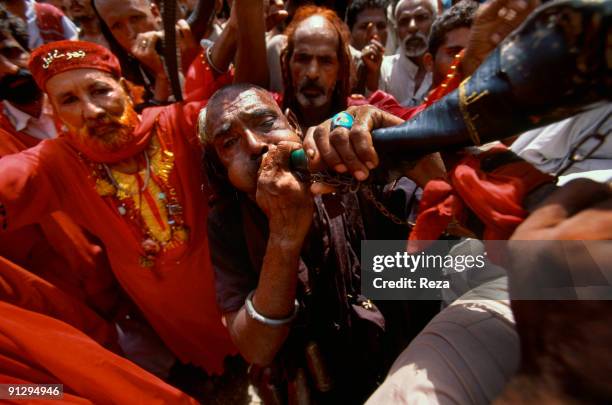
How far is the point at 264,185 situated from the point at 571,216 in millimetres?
850

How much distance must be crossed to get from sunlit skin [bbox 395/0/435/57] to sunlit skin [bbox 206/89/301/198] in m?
2.44

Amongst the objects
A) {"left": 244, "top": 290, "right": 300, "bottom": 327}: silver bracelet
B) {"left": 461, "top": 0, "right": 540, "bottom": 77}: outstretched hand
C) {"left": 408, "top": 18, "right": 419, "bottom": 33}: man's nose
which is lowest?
{"left": 244, "top": 290, "right": 300, "bottom": 327}: silver bracelet

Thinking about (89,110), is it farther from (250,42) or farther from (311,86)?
(311,86)

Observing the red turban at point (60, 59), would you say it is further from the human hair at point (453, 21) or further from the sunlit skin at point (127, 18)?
the human hair at point (453, 21)

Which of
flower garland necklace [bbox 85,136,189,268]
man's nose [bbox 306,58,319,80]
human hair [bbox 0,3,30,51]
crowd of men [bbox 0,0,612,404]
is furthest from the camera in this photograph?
human hair [bbox 0,3,30,51]

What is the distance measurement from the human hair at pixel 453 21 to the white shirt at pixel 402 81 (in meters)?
0.62

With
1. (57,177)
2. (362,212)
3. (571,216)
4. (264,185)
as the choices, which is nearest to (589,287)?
(571,216)

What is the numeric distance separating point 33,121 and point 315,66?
1891 millimetres

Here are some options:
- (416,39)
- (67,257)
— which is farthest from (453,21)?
(67,257)

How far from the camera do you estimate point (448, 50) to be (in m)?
2.62

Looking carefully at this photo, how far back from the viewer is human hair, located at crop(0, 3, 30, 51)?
255cm

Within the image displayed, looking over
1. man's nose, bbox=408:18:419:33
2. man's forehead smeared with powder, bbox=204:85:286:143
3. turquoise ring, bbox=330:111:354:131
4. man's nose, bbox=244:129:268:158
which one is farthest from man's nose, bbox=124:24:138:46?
turquoise ring, bbox=330:111:354:131

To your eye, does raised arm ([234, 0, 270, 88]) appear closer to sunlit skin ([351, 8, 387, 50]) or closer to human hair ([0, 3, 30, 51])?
human hair ([0, 3, 30, 51])

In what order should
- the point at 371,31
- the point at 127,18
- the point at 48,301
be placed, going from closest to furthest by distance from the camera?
1. the point at 48,301
2. the point at 127,18
3. the point at 371,31
